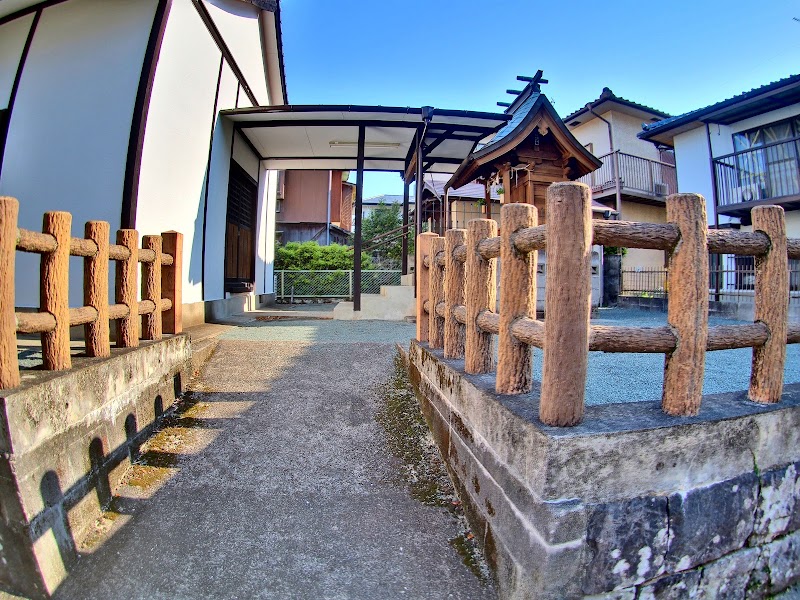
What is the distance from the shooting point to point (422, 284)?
3.64 meters

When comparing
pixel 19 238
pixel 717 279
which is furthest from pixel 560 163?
pixel 19 238

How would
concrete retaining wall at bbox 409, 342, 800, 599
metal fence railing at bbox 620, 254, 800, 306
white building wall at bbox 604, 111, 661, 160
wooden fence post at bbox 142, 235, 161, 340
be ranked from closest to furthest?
concrete retaining wall at bbox 409, 342, 800, 599, wooden fence post at bbox 142, 235, 161, 340, metal fence railing at bbox 620, 254, 800, 306, white building wall at bbox 604, 111, 661, 160

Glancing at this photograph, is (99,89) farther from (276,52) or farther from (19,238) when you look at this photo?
(276,52)

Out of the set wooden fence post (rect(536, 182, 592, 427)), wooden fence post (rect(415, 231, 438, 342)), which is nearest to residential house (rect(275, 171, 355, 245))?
wooden fence post (rect(415, 231, 438, 342))

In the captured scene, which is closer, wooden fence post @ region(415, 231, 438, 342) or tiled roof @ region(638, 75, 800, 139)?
wooden fence post @ region(415, 231, 438, 342)

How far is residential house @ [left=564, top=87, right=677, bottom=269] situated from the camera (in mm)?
14539

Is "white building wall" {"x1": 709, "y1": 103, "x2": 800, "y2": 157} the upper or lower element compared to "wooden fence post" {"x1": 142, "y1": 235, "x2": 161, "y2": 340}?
upper

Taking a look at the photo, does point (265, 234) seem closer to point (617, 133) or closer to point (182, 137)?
point (182, 137)

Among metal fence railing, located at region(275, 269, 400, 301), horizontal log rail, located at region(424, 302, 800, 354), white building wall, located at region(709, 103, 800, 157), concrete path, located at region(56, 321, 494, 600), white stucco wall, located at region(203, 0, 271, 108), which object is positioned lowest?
concrete path, located at region(56, 321, 494, 600)

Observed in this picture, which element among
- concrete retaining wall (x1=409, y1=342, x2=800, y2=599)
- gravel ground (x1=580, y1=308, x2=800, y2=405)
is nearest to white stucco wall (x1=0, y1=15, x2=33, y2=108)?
concrete retaining wall (x1=409, y1=342, x2=800, y2=599)

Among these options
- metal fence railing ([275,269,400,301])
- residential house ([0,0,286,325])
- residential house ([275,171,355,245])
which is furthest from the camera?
residential house ([275,171,355,245])

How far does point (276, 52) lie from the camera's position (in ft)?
30.9

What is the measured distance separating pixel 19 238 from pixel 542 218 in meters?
8.09

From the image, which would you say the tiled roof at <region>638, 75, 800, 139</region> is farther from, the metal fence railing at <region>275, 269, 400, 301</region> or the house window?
the metal fence railing at <region>275, 269, 400, 301</region>
